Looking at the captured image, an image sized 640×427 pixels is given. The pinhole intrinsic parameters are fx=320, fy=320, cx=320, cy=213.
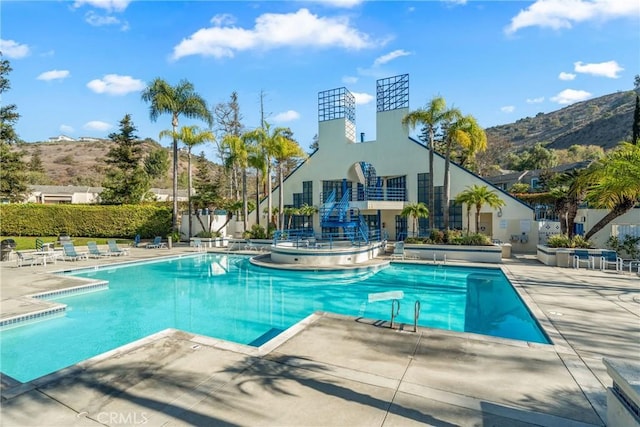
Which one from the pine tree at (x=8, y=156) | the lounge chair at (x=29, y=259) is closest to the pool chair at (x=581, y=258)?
the lounge chair at (x=29, y=259)

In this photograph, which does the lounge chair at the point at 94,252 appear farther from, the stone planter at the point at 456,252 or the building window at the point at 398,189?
the building window at the point at 398,189

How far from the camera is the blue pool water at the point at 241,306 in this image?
23.8 feet

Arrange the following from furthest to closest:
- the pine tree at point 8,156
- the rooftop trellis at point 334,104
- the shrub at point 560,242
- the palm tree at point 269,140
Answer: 1. the pine tree at point 8,156
2. the rooftop trellis at point 334,104
3. the palm tree at point 269,140
4. the shrub at point 560,242

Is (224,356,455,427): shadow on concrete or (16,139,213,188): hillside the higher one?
(16,139,213,188): hillside

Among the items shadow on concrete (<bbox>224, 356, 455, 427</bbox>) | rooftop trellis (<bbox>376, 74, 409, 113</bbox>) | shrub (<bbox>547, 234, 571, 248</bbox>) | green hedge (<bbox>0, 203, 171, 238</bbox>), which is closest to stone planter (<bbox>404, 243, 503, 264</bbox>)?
shrub (<bbox>547, 234, 571, 248</bbox>)

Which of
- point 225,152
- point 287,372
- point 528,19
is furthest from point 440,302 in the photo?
point 225,152

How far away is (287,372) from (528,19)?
44.4ft

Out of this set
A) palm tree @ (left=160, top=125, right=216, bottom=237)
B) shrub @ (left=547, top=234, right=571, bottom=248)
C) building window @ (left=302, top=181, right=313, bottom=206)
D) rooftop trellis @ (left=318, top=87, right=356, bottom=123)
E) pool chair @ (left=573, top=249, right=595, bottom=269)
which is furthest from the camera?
building window @ (left=302, top=181, right=313, bottom=206)

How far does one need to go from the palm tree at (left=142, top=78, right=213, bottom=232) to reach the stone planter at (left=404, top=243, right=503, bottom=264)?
1791 cm

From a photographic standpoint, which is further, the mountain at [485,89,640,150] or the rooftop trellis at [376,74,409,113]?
the mountain at [485,89,640,150]

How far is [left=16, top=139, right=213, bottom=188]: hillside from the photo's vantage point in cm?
7803

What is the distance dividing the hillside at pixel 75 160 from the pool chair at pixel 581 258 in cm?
7534

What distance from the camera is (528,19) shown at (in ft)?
36.5

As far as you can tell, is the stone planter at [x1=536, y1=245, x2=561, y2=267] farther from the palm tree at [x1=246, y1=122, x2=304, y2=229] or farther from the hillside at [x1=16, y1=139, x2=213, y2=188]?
the hillside at [x1=16, y1=139, x2=213, y2=188]
